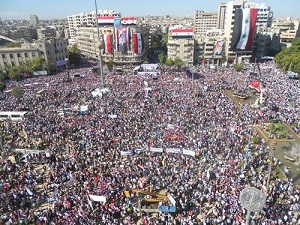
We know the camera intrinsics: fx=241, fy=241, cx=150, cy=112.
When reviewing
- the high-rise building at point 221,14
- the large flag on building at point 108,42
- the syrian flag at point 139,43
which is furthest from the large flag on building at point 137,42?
the high-rise building at point 221,14

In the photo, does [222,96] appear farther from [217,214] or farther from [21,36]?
[21,36]

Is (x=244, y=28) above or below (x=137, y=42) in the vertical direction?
above

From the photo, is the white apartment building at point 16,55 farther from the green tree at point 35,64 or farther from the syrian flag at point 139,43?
the syrian flag at point 139,43

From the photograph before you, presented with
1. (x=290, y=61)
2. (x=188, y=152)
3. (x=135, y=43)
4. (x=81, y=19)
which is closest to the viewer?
(x=188, y=152)

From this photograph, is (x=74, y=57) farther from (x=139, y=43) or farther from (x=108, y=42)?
(x=139, y=43)

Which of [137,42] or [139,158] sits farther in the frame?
[137,42]

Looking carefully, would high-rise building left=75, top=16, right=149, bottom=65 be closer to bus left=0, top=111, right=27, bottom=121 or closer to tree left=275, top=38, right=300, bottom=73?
tree left=275, top=38, right=300, bottom=73

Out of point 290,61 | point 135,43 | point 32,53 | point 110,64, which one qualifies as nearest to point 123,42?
point 135,43

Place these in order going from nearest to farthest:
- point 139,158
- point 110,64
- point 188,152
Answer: point 139,158
point 188,152
point 110,64
